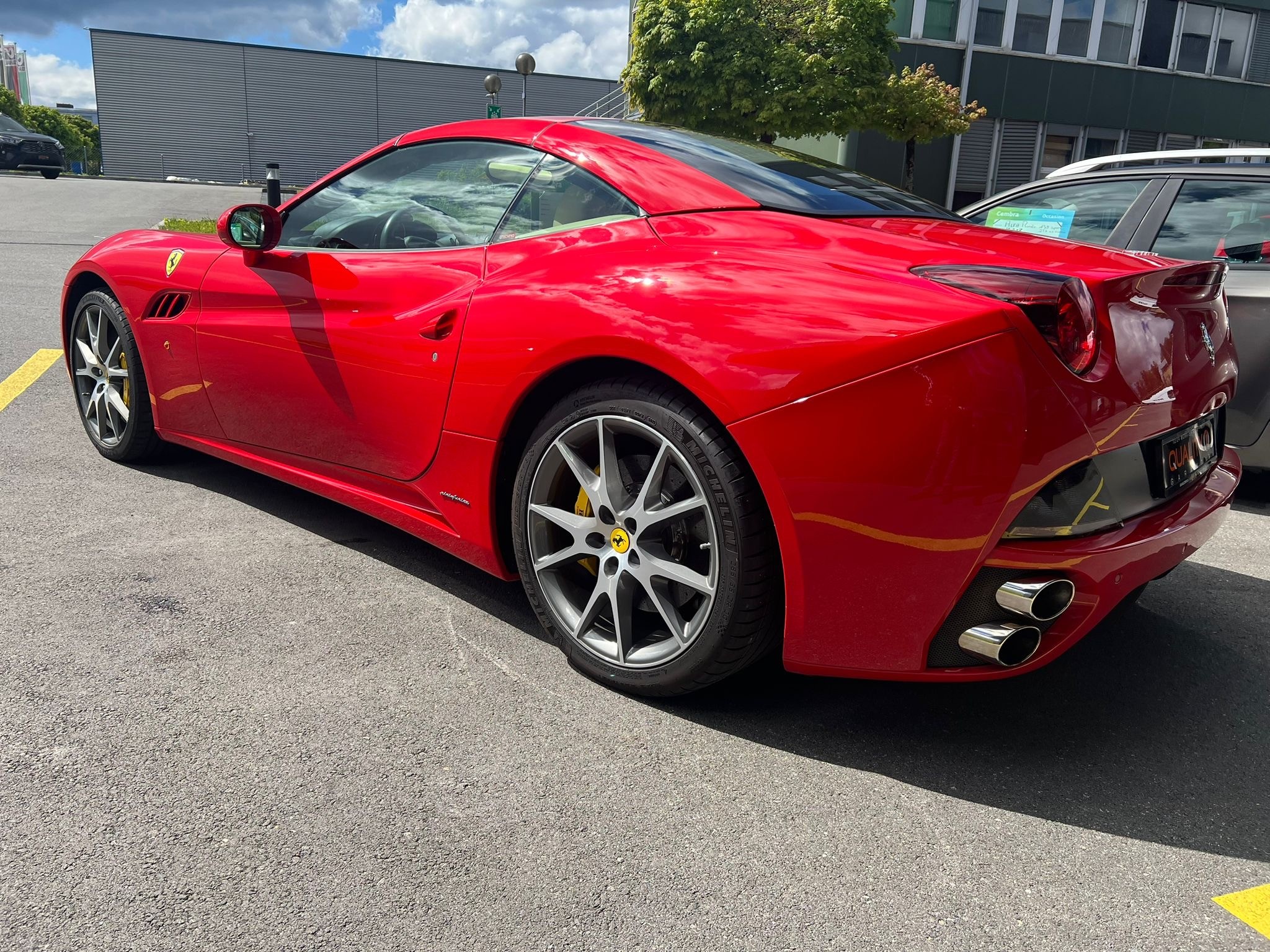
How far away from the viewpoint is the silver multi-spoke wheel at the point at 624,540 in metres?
2.45

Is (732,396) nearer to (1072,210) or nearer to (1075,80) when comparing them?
(1072,210)

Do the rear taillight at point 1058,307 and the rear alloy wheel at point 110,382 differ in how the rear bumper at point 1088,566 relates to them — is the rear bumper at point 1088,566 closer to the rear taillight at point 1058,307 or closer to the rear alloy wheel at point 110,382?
the rear taillight at point 1058,307

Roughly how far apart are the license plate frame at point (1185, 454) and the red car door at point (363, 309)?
175 cm

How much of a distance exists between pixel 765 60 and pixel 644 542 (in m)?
19.2

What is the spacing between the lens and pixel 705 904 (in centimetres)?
187

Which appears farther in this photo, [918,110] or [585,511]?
[918,110]

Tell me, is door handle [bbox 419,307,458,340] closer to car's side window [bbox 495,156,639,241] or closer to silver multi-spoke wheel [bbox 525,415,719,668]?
car's side window [bbox 495,156,639,241]

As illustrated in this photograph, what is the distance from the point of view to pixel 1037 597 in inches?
82.1

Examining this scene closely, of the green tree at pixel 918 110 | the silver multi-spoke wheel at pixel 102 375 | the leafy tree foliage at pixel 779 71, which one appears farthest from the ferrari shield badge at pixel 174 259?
the green tree at pixel 918 110

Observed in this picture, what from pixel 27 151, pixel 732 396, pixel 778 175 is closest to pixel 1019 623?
pixel 732 396

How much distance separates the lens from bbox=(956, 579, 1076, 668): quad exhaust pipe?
82.1 inches

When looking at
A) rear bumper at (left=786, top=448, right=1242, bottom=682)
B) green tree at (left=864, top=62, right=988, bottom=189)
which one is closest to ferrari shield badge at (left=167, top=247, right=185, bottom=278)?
rear bumper at (left=786, top=448, right=1242, bottom=682)

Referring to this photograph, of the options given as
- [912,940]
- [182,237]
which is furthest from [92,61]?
[912,940]

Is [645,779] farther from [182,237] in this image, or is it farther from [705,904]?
[182,237]
